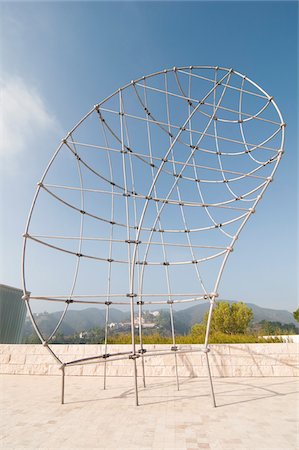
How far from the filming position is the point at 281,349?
11703mm

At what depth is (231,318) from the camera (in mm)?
29219

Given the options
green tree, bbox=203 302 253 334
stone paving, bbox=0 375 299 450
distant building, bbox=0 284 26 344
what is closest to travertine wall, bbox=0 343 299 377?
stone paving, bbox=0 375 299 450

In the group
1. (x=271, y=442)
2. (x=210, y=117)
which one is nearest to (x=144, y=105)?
(x=210, y=117)

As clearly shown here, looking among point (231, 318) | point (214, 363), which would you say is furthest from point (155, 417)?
point (231, 318)

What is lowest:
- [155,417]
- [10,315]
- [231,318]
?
[155,417]

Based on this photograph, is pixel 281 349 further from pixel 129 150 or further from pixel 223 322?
pixel 223 322

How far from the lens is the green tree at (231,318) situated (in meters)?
28.2

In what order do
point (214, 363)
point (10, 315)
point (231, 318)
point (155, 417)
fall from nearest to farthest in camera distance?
point (155, 417), point (214, 363), point (231, 318), point (10, 315)

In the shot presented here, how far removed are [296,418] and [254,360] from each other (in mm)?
5406

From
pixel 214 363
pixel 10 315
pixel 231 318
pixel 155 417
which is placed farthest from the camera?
pixel 10 315

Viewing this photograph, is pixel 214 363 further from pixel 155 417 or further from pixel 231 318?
pixel 231 318

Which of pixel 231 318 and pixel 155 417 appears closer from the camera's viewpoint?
pixel 155 417

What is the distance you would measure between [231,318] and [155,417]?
2487 centimetres

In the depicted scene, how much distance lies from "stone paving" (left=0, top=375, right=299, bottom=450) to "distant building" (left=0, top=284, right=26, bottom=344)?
22.9 metres
